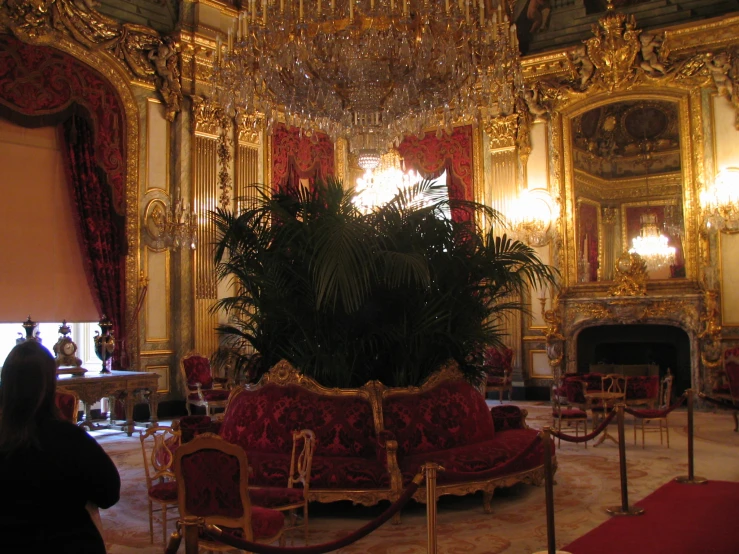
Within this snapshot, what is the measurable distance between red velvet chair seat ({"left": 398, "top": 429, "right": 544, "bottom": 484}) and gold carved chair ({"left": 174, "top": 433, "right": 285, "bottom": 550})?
1.71 meters

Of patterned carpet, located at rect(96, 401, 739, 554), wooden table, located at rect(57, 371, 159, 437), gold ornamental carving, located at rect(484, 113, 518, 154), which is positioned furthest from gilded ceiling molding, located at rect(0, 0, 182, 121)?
patterned carpet, located at rect(96, 401, 739, 554)

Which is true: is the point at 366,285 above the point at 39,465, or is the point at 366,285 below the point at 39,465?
above

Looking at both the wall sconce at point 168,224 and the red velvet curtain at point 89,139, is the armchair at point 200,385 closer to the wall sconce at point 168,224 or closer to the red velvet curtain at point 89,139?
the red velvet curtain at point 89,139

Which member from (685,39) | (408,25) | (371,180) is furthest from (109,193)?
(685,39)

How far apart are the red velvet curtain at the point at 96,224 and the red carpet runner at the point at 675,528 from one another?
6.80m

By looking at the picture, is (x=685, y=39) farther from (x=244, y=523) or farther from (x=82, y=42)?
(x=244, y=523)

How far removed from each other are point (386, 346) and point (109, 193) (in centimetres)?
531

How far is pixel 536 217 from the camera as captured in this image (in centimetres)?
1129

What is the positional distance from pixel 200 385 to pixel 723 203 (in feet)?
24.3

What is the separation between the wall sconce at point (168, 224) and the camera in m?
9.85

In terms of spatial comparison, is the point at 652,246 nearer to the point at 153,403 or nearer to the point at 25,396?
the point at 153,403

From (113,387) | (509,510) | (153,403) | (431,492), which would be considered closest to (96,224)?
(113,387)

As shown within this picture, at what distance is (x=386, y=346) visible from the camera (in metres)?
5.76

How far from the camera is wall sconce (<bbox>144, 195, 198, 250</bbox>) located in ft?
32.3
